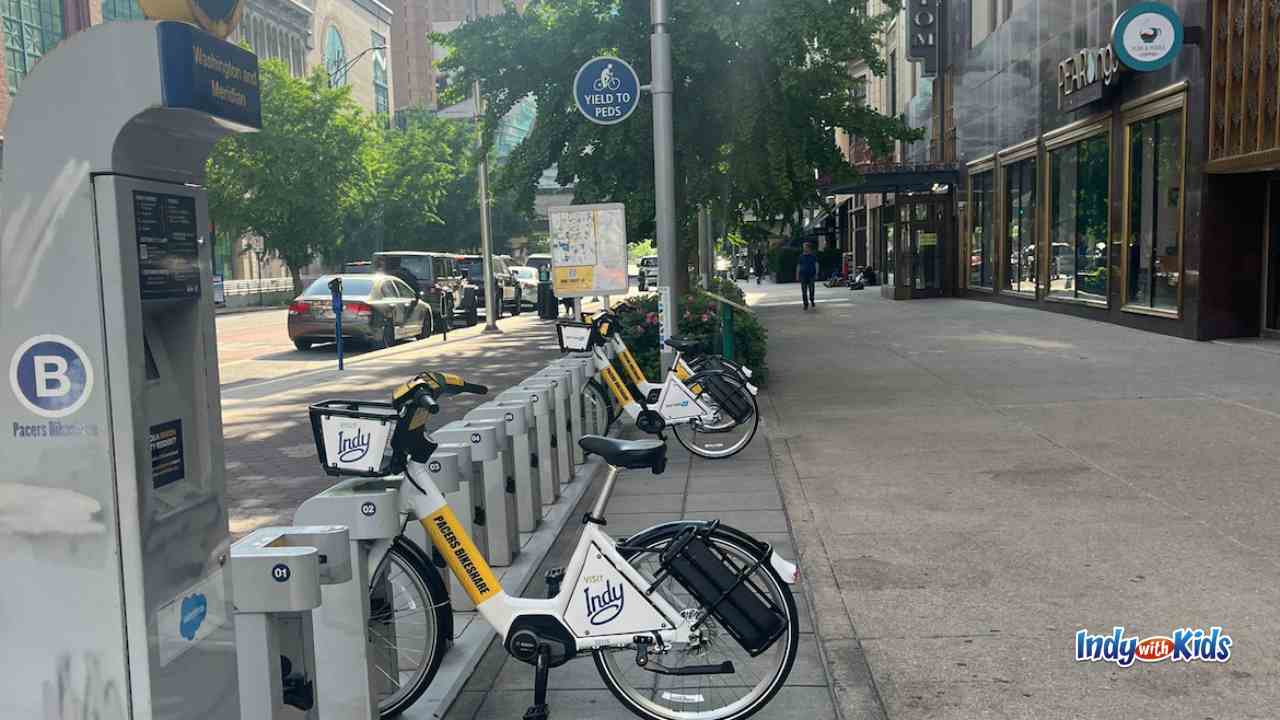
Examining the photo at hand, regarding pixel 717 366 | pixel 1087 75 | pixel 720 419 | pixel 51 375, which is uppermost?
pixel 1087 75

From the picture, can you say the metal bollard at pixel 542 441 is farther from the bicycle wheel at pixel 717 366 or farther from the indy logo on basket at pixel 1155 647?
the indy logo on basket at pixel 1155 647

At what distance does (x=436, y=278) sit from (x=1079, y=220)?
13656 millimetres

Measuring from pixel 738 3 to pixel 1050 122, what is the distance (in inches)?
466

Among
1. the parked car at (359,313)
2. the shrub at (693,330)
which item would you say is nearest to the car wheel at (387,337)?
the parked car at (359,313)

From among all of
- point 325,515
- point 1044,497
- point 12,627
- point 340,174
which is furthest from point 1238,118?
point 340,174

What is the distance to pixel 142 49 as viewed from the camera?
2.41 meters

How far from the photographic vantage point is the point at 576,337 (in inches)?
360

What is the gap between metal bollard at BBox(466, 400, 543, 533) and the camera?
6.35 meters

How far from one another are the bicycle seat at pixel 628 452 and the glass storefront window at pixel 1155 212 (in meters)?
15.1

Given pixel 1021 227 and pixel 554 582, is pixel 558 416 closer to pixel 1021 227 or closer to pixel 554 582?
pixel 554 582

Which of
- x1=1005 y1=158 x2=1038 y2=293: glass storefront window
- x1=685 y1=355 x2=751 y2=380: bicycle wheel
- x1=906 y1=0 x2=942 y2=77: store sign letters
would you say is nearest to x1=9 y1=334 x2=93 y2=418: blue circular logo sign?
x1=685 y1=355 x2=751 y2=380: bicycle wheel

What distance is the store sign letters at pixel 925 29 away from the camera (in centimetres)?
3353

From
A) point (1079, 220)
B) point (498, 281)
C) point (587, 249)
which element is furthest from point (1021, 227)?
point (587, 249)

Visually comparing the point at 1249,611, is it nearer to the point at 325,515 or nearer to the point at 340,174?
the point at 325,515
